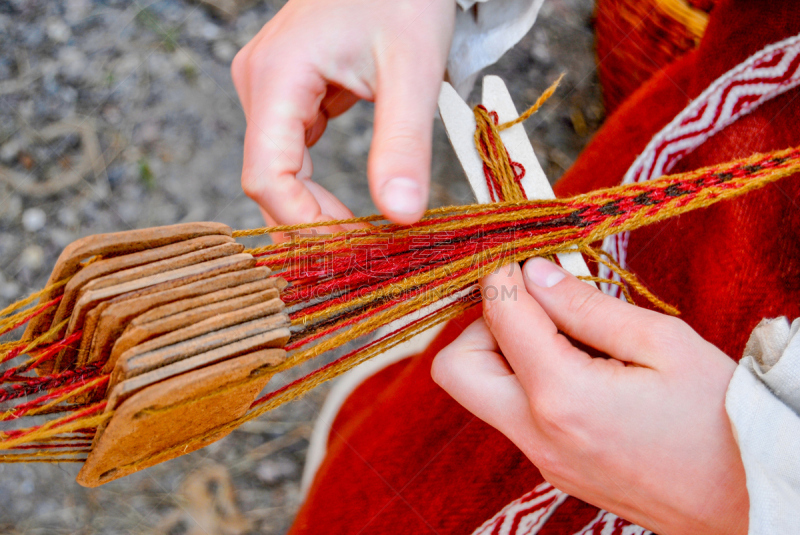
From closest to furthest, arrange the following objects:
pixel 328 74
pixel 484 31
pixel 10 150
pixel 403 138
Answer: pixel 403 138 < pixel 328 74 < pixel 484 31 < pixel 10 150

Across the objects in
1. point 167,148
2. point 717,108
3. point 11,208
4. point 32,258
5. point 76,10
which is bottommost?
point 32,258

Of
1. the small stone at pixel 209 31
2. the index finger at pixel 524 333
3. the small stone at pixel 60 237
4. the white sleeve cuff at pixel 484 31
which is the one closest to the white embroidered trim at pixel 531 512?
the index finger at pixel 524 333

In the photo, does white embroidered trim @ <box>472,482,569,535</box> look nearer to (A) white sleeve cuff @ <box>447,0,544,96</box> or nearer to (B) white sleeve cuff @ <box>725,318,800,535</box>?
(B) white sleeve cuff @ <box>725,318,800,535</box>

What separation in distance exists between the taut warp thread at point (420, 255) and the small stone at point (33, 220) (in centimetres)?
110

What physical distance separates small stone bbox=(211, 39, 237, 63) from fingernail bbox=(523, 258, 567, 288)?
1.48 meters

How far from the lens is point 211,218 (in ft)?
5.41

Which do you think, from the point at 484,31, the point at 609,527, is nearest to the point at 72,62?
the point at 484,31

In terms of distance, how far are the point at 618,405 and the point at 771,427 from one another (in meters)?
0.14

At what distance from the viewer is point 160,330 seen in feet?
1.66

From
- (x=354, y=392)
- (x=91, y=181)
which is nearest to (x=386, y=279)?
(x=354, y=392)

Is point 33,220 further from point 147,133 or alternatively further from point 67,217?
point 147,133

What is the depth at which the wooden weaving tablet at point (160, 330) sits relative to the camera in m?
0.50

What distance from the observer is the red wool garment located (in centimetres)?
80

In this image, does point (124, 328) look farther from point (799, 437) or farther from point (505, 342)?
point (799, 437)
